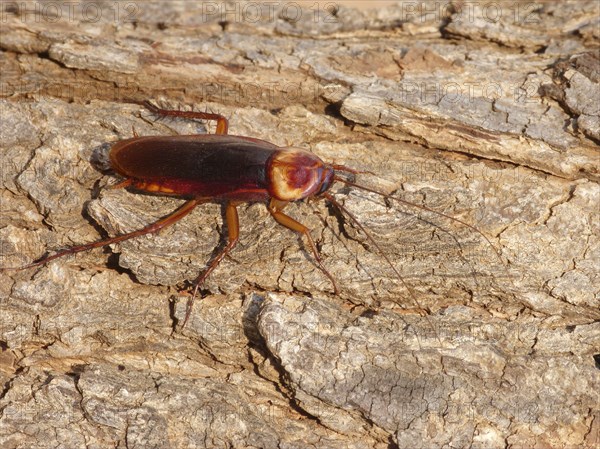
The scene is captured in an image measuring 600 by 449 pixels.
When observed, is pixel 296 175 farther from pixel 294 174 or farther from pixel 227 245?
pixel 227 245

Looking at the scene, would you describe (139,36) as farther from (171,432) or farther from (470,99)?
(171,432)

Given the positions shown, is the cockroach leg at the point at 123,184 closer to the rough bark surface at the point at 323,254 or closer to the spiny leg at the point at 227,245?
the rough bark surface at the point at 323,254

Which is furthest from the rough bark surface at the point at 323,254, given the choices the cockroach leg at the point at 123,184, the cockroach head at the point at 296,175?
the cockroach head at the point at 296,175

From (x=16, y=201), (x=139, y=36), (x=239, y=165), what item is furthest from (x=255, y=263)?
(x=139, y=36)

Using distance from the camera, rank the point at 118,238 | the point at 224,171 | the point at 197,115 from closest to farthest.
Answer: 1. the point at 118,238
2. the point at 224,171
3. the point at 197,115

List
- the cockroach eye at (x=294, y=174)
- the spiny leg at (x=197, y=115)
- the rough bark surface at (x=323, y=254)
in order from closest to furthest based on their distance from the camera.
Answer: the rough bark surface at (x=323, y=254) → the cockroach eye at (x=294, y=174) → the spiny leg at (x=197, y=115)

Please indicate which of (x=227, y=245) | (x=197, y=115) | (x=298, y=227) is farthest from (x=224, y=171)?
(x=298, y=227)

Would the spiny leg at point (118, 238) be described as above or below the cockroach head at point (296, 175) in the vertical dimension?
below

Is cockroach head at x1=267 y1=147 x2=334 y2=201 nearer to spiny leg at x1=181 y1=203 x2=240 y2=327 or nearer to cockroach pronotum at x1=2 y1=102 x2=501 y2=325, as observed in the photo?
cockroach pronotum at x1=2 y1=102 x2=501 y2=325
